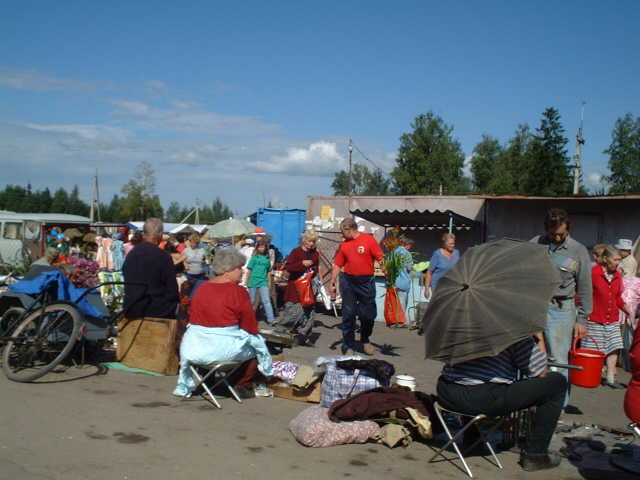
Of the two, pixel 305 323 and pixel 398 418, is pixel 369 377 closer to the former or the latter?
pixel 398 418

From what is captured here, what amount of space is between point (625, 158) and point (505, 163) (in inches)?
387

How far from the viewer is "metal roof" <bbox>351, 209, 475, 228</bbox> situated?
1578 centimetres

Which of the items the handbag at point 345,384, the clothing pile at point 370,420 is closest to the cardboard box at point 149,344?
the handbag at point 345,384

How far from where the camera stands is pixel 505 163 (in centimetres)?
5369

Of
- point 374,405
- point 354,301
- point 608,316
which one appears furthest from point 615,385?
point 374,405

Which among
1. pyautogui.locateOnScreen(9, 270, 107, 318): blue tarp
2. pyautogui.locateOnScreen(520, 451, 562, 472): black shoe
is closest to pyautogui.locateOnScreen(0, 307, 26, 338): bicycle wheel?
pyautogui.locateOnScreen(9, 270, 107, 318): blue tarp

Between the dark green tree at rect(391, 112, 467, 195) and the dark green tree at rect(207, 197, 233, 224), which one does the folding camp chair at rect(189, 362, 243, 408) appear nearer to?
the dark green tree at rect(391, 112, 467, 195)

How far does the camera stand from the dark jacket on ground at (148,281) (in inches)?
293

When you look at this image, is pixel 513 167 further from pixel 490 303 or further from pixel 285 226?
pixel 490 303

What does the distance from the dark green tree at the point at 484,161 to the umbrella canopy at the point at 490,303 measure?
52469 mm

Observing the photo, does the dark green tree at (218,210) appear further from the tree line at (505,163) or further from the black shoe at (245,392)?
the black shoe at (245,392)

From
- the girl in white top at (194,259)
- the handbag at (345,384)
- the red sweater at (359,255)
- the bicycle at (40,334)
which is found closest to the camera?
the handbag at (345,384)

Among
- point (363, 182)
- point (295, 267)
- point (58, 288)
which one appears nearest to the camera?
point (58, 288)

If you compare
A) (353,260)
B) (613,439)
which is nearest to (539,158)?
(353,260)
